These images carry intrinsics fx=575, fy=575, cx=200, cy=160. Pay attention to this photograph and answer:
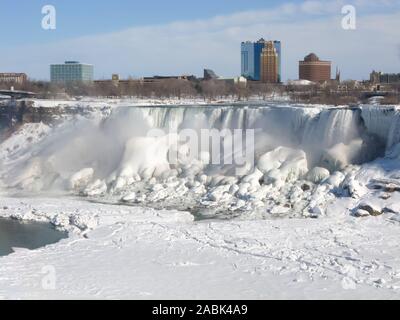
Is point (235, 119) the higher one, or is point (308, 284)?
point (235, 119)

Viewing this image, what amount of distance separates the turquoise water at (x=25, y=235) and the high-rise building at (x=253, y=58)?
74412 mm

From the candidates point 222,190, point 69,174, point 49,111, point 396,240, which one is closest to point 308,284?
point 396,240

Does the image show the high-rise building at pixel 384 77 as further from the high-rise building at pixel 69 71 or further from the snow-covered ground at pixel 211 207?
the snow-covered ground at pixel 211 207

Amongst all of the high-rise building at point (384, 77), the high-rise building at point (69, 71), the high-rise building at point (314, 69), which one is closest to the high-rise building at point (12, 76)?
the high-rise building at point (69, 71)

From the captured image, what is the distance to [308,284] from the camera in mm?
11242

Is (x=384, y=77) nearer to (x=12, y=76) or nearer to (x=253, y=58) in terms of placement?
(x=253, y=58)

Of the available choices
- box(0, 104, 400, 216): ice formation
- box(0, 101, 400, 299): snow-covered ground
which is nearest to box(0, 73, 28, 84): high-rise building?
box(0, 101, 400, 299): snow-covered ground

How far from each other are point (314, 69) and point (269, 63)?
6.93 m

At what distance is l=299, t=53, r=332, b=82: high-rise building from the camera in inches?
3472

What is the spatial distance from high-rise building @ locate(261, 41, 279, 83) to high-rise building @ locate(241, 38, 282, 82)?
88 centimetres

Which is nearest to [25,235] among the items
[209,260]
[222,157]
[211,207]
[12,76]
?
[209,260]
